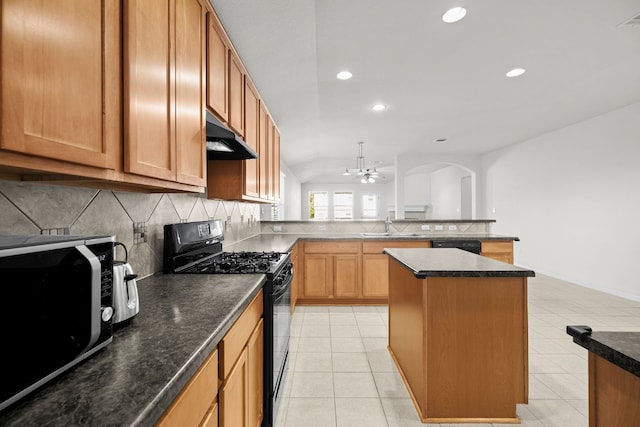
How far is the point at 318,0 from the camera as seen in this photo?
79.4 inches

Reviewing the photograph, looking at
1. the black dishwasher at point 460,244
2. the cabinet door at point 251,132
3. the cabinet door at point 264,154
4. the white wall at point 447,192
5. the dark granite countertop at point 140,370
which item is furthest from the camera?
the white wall at point 447,192

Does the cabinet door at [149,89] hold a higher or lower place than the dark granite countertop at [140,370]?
higher

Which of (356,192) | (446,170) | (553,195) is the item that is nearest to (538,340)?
(553,195)

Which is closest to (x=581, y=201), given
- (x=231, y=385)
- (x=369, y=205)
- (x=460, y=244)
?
(x=460, y=244)

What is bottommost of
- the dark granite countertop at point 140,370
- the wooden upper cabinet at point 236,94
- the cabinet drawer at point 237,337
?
the cabinet drawer at point 237,337

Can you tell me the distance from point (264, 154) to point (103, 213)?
1.93 m

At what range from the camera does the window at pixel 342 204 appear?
513 inches

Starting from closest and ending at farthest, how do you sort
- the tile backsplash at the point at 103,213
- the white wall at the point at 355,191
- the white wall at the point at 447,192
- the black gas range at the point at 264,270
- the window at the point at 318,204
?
the tile backsplash at the point at 103,213
the black gas range at the point at 264,270
the white wall at the point at 447,192
the white wall at the point at 355,191
the window at the point at 318,204

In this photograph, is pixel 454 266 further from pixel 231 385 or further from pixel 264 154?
pixel 264 154

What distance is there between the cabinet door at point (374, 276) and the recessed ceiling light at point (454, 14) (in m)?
2.55

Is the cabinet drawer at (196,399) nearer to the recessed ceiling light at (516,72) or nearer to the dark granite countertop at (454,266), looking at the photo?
the dark granite countertop at (454,266)

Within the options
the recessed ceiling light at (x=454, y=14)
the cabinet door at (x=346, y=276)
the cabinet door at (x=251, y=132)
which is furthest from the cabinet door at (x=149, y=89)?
the cabinet door at (x=346, y=276)

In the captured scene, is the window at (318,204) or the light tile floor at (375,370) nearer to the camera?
the light tile floor at (375,370)

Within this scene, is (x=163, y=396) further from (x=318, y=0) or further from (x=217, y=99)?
(x=318, y=0)
